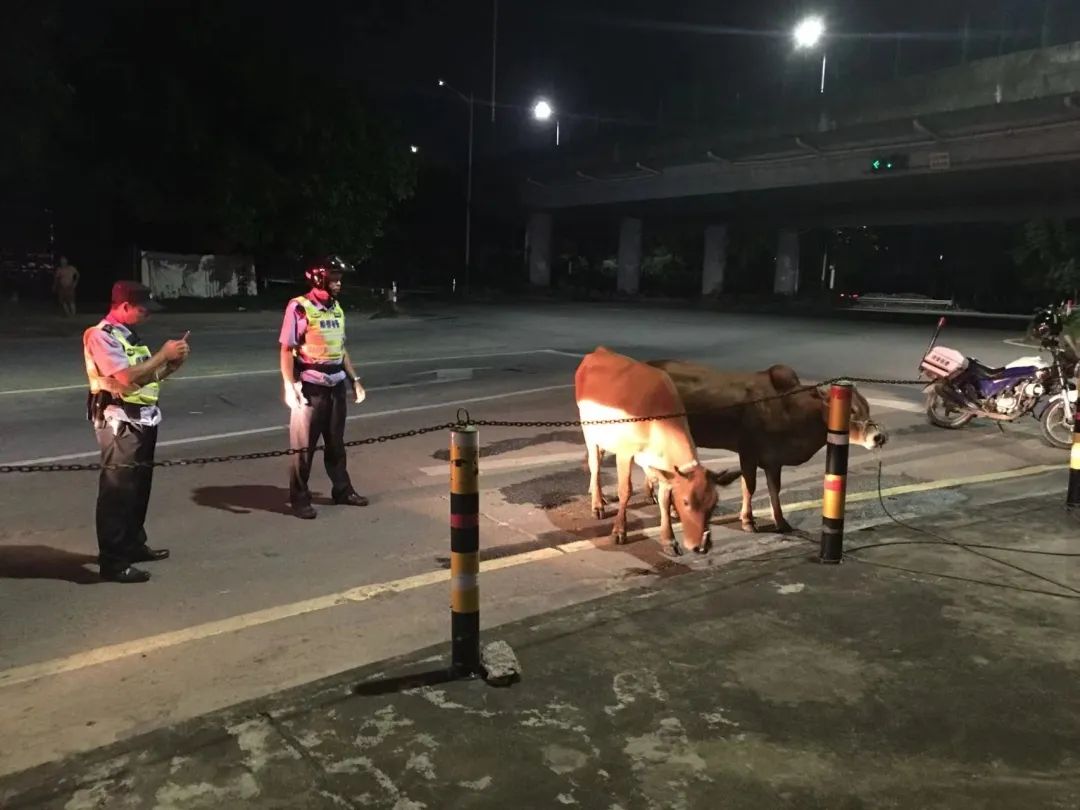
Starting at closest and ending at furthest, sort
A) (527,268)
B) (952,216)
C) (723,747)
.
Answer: (723,747)
(952,216)
(527,268)

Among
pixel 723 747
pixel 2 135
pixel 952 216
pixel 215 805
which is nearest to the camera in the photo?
pixel 215 805

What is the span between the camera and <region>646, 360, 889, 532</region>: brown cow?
23.3 ft

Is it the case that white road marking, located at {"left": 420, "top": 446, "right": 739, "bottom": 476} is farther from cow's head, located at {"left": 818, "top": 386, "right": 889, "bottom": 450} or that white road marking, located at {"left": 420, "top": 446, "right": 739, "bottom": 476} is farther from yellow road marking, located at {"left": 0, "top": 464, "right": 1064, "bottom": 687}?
cow's head, located at {"left": 818, "top": 386, "right": 889, "bottom": 450}

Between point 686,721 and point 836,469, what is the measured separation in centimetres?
248

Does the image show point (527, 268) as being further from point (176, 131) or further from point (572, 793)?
point (572, 793)

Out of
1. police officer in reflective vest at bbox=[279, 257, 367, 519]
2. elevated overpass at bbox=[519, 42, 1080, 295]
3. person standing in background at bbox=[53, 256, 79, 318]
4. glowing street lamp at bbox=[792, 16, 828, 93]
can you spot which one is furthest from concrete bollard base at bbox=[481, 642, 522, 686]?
glowing street lamp at bbox=[792, 16, 828, 93]

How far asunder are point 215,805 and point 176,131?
2949cm

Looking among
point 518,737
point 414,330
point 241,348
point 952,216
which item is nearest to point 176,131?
point 414,330

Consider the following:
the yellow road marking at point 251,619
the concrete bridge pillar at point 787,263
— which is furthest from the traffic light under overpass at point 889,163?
the yellow road marking at point 251,619

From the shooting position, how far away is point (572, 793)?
339 cm

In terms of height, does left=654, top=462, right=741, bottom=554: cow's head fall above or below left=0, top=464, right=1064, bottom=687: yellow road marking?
above

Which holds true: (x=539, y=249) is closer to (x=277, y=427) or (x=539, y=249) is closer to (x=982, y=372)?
(x=982, y=372)

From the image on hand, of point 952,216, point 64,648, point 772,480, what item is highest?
point 952,216

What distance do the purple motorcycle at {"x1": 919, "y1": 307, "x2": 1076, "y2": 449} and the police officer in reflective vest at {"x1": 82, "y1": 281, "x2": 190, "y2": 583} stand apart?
843 centimetres
